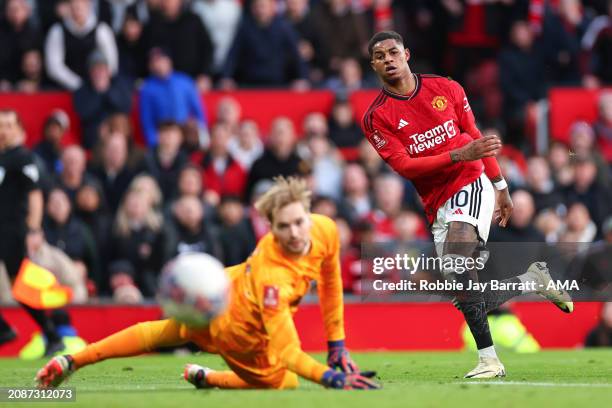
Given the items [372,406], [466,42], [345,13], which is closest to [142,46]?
[345,13]

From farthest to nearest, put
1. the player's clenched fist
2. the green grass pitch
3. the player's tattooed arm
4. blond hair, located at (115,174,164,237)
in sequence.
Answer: blond hair, located at (115,174,164,237), the player's tattooed arm, the player's clenched fist, the green grass pitch

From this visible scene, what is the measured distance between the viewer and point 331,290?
949 cm

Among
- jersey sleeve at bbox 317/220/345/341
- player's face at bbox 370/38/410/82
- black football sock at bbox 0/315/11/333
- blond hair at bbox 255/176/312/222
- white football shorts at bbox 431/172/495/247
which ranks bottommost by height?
black football sock at bbox 0/315/11/333

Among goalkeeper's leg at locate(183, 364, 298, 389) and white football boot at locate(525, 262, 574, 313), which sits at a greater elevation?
white football boot at locate(525, 262, 574, 313)

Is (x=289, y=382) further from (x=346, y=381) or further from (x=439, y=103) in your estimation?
(x=439, y=103)

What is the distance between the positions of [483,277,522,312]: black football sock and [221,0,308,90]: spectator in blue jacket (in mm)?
8878

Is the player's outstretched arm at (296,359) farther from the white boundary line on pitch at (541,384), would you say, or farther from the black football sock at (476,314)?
the black football sock at (476,314)

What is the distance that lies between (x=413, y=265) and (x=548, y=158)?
5.68m

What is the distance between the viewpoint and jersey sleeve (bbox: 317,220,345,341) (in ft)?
30.9

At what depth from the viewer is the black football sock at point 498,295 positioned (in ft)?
A: 35.4

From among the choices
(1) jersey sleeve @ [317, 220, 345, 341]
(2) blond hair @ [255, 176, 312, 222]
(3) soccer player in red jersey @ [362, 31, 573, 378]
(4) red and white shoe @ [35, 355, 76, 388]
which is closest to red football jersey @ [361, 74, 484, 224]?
(3) soccer player in red jersey @ [362, 31, 573, 378]

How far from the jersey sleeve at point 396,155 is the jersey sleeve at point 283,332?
6.65ft

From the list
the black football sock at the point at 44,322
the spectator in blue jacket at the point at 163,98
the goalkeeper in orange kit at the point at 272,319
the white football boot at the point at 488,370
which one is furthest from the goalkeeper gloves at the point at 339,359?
the spectator in blue jacket at the point at 163,98

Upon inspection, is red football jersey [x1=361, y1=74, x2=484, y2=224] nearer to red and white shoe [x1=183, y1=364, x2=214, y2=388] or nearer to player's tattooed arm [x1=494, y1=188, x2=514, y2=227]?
player's tattooed arm [x1=494, y1=188, x2=514, y2=227]
